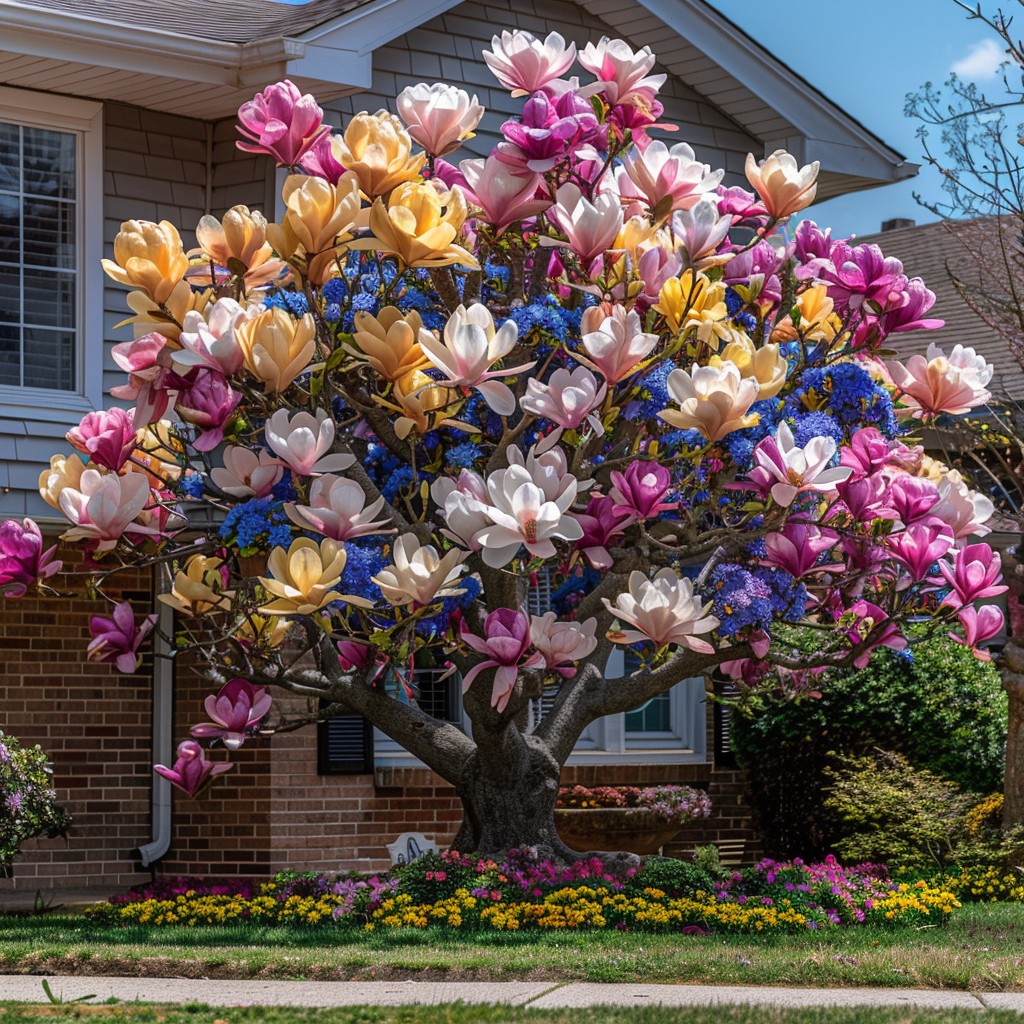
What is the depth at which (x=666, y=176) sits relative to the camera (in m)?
7.72

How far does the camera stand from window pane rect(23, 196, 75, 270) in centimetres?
1085

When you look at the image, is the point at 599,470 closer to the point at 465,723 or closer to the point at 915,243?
the point at 465,723

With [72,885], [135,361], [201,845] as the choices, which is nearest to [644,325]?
[135,361]

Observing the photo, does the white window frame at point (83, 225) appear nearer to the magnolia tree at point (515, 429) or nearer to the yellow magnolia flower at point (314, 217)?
the magnolia tree at point (515, 429)

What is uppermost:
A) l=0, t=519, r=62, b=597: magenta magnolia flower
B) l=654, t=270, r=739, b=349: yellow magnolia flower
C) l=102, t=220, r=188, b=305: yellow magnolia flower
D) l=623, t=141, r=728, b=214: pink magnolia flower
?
l=623, t=141, r=728, b=214: pink magnolia flower

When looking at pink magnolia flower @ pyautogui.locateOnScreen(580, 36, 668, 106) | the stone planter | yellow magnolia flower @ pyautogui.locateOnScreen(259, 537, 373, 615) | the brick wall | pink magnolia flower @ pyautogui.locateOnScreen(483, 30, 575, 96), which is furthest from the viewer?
the brick wall

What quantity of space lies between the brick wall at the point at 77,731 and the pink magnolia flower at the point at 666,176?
18.9 feet

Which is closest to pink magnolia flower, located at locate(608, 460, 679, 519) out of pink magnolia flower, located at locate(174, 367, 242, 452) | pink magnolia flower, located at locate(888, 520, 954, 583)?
pink magnolia flower, located at locate(888, 520, 954, 583)

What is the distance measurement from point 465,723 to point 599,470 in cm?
398

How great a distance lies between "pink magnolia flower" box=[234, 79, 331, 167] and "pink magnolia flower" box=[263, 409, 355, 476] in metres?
1.34

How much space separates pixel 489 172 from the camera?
24.3 feet

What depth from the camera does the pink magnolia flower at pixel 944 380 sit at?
8352 millimetres

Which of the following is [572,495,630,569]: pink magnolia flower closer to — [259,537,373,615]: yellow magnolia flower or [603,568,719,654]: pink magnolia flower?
[603,568,719,654]: pink magnolia flower

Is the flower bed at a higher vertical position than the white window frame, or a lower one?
lower
